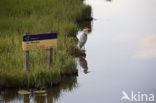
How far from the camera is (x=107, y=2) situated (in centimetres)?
1616

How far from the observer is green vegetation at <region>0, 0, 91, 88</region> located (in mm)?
7496

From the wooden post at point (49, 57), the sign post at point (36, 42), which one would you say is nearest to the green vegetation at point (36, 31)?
the wooden post at point (49, 57)

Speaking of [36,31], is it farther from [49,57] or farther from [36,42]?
[36,42]

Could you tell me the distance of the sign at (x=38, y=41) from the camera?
7.43m

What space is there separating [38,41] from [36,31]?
8.92 ft

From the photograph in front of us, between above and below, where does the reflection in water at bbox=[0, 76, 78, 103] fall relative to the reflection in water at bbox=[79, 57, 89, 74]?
below

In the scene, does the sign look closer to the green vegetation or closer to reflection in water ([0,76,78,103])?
the green vegetation

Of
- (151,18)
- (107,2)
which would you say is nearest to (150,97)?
(151,18)

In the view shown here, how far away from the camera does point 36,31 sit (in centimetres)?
1024

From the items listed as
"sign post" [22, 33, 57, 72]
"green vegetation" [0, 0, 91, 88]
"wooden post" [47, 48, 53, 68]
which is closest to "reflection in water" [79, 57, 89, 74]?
"green vegetation" [0, 0, 91, 88]

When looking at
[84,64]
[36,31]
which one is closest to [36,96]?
[84,64]

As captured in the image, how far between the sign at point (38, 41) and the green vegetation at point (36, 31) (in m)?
0.37

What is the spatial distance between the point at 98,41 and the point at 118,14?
10.0 feet

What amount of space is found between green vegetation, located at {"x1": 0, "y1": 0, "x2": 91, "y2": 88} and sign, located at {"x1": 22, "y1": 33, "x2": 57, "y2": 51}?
366 mm
